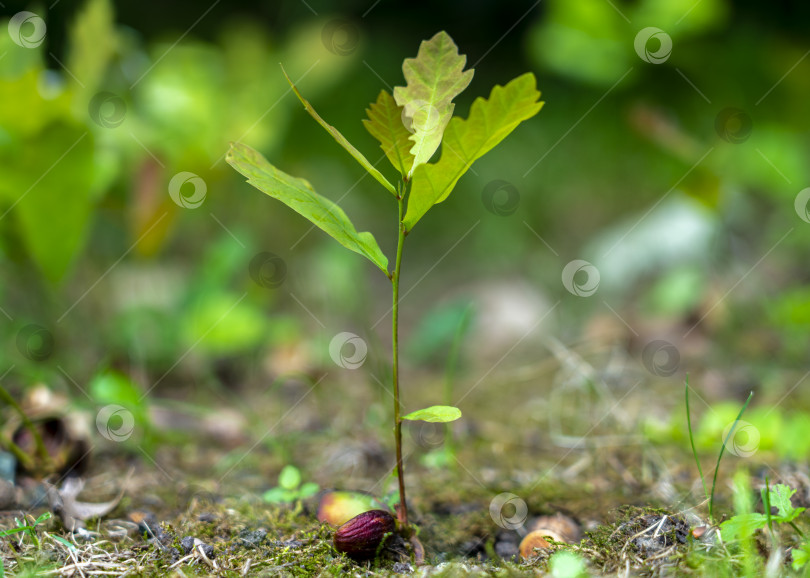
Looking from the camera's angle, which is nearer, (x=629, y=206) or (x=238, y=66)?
(x=238, y=66)

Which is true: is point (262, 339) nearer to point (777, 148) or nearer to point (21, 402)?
point (21, 402)

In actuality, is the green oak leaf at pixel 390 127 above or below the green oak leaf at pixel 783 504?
above

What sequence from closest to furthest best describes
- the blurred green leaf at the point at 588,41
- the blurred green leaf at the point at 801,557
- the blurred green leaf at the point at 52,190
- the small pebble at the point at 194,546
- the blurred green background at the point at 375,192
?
the blurred green leaf at the point at 801,557 → the small pebble at the point at 194,546 → the blurred green leaf at the point at 52,190 → the blurred green background at the point at 375,192 → the blurred green leaf at the point at 588,41

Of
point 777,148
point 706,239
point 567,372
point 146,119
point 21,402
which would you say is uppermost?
point 777,148

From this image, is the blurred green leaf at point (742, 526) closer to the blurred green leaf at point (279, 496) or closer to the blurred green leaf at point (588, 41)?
the blurred green leaf at point (279, 496)

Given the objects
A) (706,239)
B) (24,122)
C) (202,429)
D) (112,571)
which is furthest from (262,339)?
(706,239)

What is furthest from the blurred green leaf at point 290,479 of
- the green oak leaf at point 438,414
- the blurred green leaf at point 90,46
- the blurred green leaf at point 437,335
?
the blurred green leaf at point 90,46

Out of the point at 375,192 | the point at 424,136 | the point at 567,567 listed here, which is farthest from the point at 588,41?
the point at 567,567
